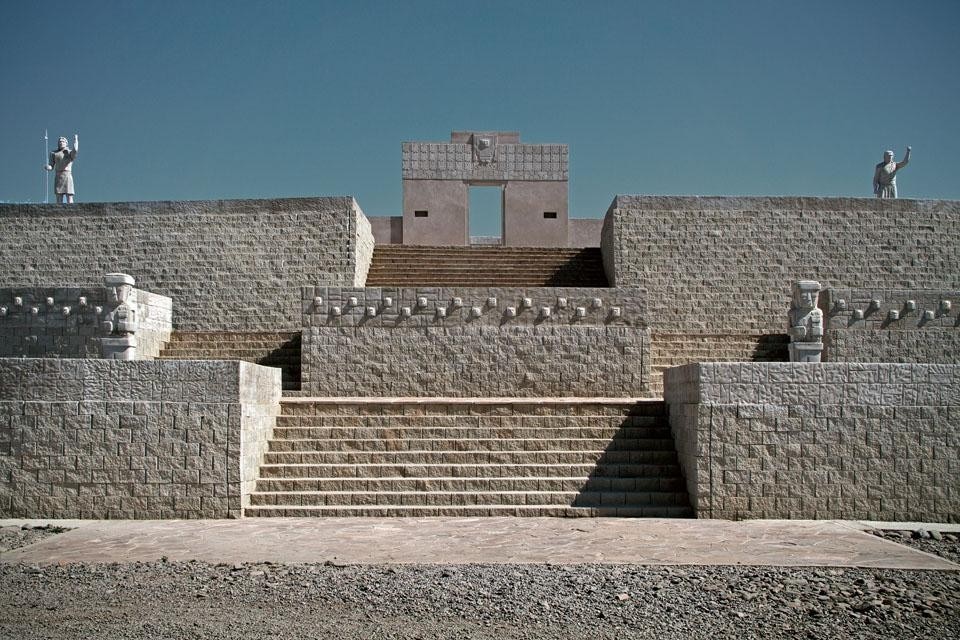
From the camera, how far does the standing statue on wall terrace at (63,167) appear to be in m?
16.8

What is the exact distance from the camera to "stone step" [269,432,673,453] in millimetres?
8523

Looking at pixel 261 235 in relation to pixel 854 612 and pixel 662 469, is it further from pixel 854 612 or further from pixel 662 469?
pixel 854 612

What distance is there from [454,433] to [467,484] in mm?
858

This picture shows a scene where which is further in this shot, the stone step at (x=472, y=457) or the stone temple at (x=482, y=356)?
the stone step at (x=472, y=457)

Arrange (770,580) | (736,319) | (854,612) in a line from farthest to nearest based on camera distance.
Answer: (736,319) → (770,580) → (854,612)

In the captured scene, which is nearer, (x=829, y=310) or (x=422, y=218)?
(x=829, y=310)

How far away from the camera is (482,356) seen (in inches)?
438

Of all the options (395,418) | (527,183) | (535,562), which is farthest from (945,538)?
(527,183)

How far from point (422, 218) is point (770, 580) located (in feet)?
47.2

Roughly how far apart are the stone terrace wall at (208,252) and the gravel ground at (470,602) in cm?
956

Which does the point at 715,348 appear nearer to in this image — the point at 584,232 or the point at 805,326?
the point at 805,326

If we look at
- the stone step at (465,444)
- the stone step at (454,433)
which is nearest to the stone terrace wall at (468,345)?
the stone step at (454,433)

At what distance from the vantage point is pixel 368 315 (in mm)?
11156

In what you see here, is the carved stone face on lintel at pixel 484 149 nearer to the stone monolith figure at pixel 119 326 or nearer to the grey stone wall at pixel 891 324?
the grey stone wall at pixel 891 324
